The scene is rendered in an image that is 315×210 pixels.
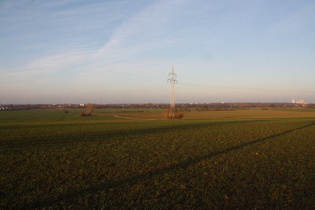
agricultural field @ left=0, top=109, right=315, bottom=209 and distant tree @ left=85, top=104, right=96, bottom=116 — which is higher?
distant tree @ left=85, top=104, right=96, bottom=116

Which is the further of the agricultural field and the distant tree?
the distant tree

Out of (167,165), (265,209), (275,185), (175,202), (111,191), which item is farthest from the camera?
(167,165)

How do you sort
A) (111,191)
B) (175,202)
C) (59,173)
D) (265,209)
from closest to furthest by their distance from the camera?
1. (265,209)
2. (175,202)
3. (111,191)
4. (59,173)

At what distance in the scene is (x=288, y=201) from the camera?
22.0ft

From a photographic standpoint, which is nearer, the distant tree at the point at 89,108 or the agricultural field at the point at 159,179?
the agricultural field at the point at 159,179

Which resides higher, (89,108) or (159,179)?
(89,108)

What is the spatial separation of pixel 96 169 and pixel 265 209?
6.62 metres

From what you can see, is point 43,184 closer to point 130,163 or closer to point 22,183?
point 22,183

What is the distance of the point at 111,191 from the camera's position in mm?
7527

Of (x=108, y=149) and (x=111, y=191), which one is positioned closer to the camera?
(x=111, y=191)

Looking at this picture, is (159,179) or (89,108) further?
(89,108)

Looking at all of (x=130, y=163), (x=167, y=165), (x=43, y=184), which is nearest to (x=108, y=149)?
(x=130, y=163)

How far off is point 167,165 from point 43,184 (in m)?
5.03

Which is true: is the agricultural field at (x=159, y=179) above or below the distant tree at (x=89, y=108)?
below
